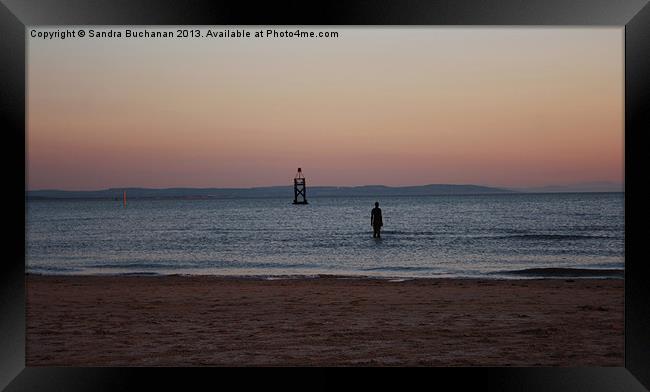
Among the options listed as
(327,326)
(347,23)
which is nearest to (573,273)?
(327,326)

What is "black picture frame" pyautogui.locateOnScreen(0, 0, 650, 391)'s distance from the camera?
404 centimetres

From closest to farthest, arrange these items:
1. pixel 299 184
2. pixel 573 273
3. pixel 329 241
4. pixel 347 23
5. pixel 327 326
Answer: pixel 347 23
pixel 327 326
pixel 573 273
pixel 329 241
pixel 299 184

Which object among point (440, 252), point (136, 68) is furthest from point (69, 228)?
point (440, 252)

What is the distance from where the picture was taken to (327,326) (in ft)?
22.1

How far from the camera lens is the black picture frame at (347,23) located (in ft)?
13.3

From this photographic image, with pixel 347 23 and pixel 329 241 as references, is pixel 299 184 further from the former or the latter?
pixel 347 23

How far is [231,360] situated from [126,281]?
6.95 m

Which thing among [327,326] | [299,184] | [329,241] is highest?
[299,184]

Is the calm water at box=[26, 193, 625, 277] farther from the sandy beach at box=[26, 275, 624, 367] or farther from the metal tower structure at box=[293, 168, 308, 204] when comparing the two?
the sandy beach at box=[26, 275, 624, 367]

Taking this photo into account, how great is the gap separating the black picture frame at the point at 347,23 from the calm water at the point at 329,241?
10464 mm

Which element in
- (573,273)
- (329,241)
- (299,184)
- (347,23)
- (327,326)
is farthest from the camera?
(299,184)

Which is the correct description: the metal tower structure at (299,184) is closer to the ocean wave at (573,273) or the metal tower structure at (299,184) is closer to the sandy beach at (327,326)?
the ocean wave at (573,273)

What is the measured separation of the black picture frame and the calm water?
34.3ft

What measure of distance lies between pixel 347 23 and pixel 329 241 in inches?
891
